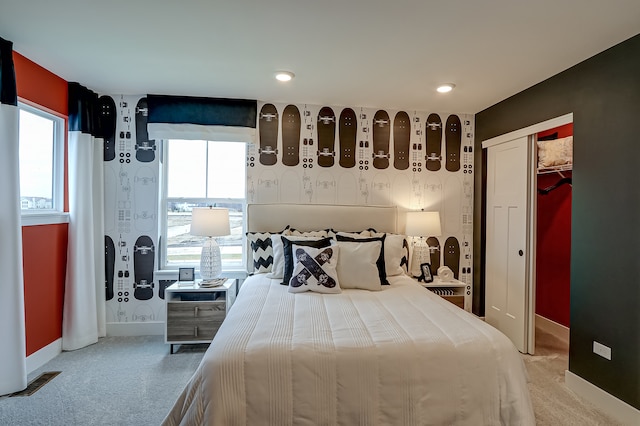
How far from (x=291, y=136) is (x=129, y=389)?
107 inches

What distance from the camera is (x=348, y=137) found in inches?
154

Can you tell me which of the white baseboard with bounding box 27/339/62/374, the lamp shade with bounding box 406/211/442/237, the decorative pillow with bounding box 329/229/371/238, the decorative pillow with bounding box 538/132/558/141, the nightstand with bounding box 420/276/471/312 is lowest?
the white baseboard with bounding box 27/339/62/374

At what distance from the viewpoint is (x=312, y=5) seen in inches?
76.4

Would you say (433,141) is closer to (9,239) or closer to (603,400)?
(603,400)

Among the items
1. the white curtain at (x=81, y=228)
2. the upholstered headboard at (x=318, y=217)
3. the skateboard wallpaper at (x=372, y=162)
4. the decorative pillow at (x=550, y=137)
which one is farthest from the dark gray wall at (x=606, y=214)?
the white curtain at (x=81, y=228)

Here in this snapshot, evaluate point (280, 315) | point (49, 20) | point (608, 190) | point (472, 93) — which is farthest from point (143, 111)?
point (608, 190)

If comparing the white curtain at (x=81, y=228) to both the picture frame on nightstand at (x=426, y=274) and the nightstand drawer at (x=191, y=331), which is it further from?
the picture frame on nightstand at (x=426, y=274)

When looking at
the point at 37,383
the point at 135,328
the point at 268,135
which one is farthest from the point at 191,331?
the point at 268,135

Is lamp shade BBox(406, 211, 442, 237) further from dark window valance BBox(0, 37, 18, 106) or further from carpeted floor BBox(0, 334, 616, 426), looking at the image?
dark window valance BBox(0, 37, 18, 106)

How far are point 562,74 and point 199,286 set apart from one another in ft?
11.9

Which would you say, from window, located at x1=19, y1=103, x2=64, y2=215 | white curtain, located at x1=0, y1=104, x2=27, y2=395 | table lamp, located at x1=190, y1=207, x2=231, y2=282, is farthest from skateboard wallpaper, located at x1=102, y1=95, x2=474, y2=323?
white curtain, located at x1=0, y1=104, x2=27, y2=395

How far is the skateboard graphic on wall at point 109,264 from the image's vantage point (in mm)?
3621

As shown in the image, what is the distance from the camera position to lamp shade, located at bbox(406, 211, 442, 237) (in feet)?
11.8

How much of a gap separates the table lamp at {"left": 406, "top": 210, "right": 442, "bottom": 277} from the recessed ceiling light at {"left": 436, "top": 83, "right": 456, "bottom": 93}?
1.22m
